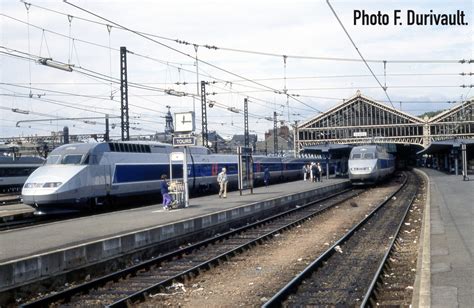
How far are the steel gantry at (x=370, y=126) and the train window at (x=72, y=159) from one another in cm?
7253

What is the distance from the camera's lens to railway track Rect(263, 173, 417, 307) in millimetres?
9945

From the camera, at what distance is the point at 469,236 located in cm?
1447

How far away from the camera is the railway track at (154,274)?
10484 millimetres

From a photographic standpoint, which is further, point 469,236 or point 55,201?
point 55,201

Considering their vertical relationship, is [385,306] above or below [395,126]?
below

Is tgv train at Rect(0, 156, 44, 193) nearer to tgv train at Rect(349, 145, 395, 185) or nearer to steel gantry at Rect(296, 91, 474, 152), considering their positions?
tgv train at Rect(349, 145, 395, 185)

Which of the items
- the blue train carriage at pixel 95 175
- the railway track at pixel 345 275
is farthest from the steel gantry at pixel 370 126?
the railway track at pixel 345 275

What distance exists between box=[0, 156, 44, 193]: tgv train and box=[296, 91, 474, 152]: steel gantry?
2026 inches

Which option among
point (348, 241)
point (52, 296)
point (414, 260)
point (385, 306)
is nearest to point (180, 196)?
point (348, 241)

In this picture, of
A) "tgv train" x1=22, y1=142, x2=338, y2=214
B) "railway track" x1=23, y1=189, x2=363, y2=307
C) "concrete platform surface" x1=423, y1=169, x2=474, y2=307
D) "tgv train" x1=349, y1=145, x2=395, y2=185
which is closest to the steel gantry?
"tgv train" x1=349, y1=145, x2=395, y2=185

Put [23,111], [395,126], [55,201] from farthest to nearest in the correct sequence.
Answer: [395,126] < [23,111] < [55,201]

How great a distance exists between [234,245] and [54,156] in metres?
10.9

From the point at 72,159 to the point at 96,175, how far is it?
3.87ft

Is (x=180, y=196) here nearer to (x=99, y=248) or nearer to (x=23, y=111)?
(x=99, y=248)
